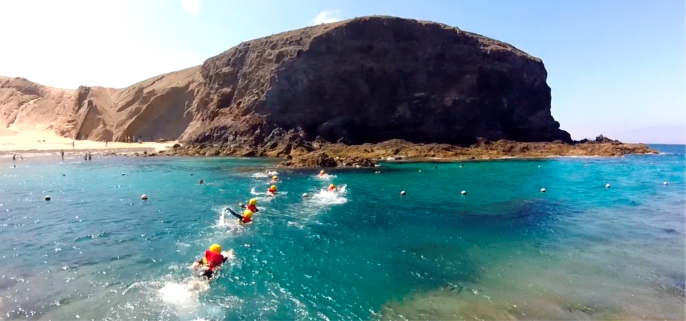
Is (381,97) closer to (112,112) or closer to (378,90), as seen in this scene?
(378,90)

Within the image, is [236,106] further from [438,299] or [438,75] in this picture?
[438,299]

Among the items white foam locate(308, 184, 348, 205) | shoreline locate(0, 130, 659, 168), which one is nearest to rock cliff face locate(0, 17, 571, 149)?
shoreline locate(0, 130, 659, 168)

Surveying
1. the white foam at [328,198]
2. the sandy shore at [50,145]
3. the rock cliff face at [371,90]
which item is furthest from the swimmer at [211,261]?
the sandy shore at [50,145]

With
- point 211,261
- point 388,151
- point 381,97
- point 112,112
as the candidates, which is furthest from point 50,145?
point 211,261

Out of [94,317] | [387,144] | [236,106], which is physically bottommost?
[94,317]

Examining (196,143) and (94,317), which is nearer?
(94,317)

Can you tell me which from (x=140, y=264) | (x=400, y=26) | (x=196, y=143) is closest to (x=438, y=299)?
(x=140, y=264)
